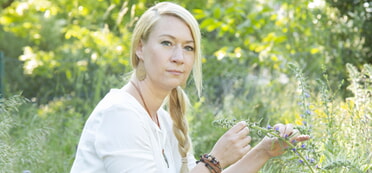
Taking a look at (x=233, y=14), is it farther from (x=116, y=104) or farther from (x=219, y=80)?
(x=116, y=104)

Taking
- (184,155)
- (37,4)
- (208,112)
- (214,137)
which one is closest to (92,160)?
(184,155)

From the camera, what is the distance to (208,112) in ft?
16.6

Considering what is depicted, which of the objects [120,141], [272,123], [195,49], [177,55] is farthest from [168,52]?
[272,123]

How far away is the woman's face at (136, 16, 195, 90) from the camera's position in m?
2.49

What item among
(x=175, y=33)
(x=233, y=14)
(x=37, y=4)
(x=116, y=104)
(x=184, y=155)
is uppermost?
(x=37, y=4)

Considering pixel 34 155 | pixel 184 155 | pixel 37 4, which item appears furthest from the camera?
pixel 37 4

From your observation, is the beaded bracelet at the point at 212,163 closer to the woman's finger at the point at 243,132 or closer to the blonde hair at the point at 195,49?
the woman's finger at the point at 243,132

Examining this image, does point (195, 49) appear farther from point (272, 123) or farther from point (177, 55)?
point (272, 123)

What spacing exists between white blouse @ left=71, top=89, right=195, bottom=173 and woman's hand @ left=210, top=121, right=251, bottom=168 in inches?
11.2

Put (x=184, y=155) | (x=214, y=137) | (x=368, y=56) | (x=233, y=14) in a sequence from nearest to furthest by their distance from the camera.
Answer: (x=184, y=155) → (x=214, y=137) → (x=368, y=56) → (x=233, y=14)

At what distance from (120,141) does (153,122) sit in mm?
329

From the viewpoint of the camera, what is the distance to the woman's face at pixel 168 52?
2.49m

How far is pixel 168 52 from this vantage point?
2.49 m

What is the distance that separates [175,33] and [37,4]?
567 cm
